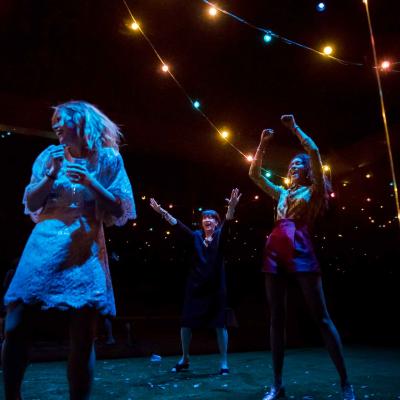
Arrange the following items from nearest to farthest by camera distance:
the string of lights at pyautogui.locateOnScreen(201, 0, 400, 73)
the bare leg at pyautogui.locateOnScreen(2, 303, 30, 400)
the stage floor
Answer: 1. the bare leg at pyautogui.locateOnScreen(2, 303, 30, 400)
2. the stage floor
3. the string of lights at pyautogui.locateOnScreen(201, 0, 400, 73)

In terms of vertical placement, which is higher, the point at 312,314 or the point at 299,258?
the point at 299,258

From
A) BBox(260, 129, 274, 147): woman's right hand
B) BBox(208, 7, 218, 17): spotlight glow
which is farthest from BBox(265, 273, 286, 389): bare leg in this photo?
BBox(208, 7, 218, 17): spotlight glow

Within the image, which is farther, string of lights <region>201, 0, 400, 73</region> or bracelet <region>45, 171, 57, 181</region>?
string of lights <region>201, 0, 400, 73</region>

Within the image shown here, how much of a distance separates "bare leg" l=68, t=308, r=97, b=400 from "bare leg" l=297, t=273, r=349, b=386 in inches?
60.2

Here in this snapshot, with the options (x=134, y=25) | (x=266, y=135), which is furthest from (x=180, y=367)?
(x=134, y=25)

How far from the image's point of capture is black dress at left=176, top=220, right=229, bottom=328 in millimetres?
4211

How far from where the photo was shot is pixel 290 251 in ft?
8.93

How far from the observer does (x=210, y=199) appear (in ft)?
32.7

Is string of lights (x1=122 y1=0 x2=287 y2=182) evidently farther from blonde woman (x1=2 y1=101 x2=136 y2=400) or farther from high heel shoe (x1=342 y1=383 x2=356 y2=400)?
blonde woman (x1=2 y1=101 x2=136 y2=400)

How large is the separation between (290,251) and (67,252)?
1595 millimetres

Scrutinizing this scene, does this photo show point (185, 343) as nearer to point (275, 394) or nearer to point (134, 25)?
point (275, 394)

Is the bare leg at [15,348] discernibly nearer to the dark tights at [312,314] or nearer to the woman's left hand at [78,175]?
the woman's left hand at [78,175]

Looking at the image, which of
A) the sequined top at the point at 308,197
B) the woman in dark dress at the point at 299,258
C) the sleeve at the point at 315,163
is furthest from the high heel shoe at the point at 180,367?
the sleeve at the point at 315,163

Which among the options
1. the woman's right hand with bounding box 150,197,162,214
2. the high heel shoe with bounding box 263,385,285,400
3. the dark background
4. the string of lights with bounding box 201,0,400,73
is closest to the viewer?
the high heel shoe with bounding box 263,385,285,400
